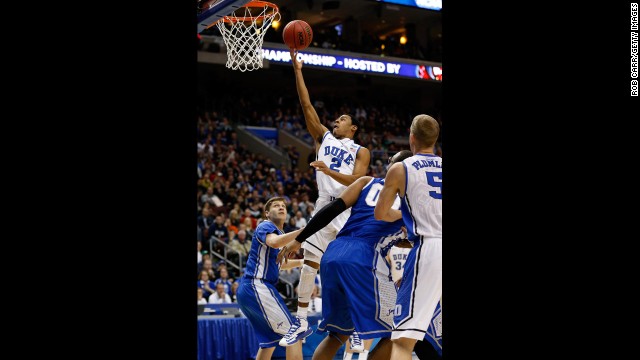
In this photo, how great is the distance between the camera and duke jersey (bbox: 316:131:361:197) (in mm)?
7250

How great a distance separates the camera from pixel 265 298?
6480 mm

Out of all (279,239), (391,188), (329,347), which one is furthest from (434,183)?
(279,239)

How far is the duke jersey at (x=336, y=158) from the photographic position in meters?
7.25

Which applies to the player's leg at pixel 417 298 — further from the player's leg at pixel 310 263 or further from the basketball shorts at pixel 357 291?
the player's leg at pixel 310 263

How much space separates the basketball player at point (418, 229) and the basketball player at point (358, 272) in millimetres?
437

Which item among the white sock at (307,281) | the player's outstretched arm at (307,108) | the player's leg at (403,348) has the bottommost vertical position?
the player's leg at (403,348)

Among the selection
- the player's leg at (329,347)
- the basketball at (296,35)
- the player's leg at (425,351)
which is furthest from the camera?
the basketball at (296,35)

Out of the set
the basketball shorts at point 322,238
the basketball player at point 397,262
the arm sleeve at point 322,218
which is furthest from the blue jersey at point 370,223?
the basketball player at point 397,262

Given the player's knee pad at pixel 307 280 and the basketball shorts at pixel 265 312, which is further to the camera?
the player's knee pad at pixel 307 280

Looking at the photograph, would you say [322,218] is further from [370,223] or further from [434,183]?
[434,183]
